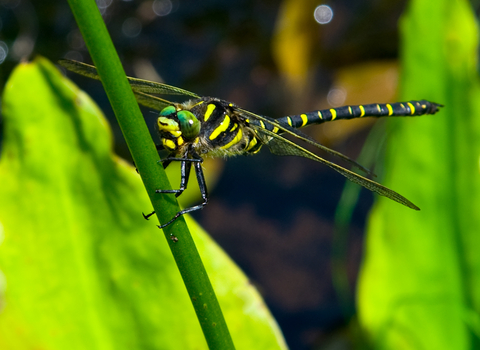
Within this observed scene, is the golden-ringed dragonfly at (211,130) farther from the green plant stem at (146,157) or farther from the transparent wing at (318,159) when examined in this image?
the green plant stem at (146,157)

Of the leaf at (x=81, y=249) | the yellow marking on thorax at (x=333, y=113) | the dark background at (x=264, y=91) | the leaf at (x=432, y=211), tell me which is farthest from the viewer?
the dark background at (x=264, y=91)

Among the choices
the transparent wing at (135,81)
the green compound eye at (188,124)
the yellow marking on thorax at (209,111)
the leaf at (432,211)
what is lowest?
the leaf at (432,211)

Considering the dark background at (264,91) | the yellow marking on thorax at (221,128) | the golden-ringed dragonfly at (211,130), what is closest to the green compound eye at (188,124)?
the golden-ringed dragonfly at (211,130)

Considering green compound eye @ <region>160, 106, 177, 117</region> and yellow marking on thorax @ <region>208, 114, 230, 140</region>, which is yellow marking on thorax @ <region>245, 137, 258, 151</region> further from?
green compound eye @ <region>160, 106, 177, 117</region>

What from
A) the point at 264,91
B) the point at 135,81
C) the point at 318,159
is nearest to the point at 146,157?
the point at 318,159

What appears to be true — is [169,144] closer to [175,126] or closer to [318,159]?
[175,126]

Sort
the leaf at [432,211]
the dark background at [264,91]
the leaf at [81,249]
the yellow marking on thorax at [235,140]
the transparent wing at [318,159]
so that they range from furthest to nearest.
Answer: the dark background at [264,91] → the yellow marking on thorax at [235,140] → the leaf at [432,211] → the leaf at [81,249] → the transparent wing at [318,159]

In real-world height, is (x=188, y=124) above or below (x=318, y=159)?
above
